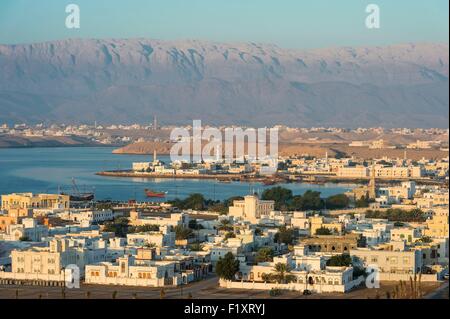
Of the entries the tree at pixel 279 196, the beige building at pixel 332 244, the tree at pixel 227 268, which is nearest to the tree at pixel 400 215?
the tree at pixel 279 196

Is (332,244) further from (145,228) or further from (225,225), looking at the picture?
(145,228)

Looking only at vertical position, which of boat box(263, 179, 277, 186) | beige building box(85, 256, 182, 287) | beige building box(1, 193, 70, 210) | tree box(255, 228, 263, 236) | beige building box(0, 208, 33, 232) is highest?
boat box(263, 179, 277, 186)

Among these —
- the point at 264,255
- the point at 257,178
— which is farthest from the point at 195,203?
the point at 257,178

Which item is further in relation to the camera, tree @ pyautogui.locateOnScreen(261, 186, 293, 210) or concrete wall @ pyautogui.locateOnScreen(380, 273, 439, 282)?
tree @ pyautogui.locateOnScreen(261, 186, 293, 210)

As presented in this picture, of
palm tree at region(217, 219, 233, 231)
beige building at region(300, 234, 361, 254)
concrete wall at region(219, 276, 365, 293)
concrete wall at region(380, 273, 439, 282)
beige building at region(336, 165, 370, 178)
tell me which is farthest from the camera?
beige building at region(336, 165, 370, 178)

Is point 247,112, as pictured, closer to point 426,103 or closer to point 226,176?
point 426,103

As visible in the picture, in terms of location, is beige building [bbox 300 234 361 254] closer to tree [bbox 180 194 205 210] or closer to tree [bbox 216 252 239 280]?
tree [bbox 216 252 239 280]

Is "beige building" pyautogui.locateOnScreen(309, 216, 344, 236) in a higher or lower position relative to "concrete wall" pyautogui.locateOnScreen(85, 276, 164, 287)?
higher

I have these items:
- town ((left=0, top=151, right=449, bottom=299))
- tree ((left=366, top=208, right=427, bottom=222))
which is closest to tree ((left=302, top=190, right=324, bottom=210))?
town ((left=0, top=151, right=449, bottom=299))
